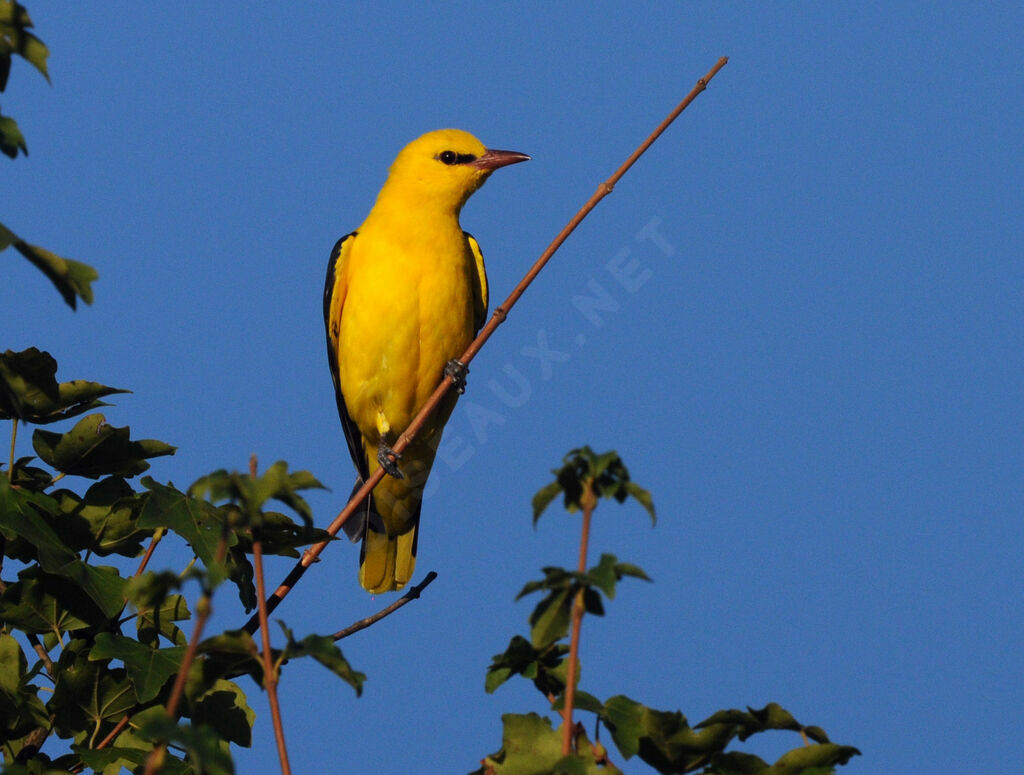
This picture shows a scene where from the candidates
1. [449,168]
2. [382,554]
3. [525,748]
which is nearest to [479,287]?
[449,168]

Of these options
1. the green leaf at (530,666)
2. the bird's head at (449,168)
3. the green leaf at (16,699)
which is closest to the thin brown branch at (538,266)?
the green leaf at (16,699)

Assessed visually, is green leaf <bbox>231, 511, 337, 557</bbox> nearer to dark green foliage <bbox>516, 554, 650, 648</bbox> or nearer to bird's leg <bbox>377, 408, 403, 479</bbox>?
dark green foliage <bbox>516, 554, 650, 648</bbox>

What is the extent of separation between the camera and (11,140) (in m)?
1.89

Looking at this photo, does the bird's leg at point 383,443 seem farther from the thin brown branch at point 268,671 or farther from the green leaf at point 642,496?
the green leaf at point 642,496

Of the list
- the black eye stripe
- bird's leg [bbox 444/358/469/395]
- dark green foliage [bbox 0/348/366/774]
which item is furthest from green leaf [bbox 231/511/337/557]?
the black eye stripe

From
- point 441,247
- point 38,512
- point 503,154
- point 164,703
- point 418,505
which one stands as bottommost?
point 164,703

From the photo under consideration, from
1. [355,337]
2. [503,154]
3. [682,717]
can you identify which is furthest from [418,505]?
[682,717]

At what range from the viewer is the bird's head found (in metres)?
6.28

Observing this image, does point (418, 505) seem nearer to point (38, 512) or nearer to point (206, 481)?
point (38, 512)

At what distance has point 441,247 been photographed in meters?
6.08

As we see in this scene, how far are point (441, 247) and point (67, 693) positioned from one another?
372 centimetres

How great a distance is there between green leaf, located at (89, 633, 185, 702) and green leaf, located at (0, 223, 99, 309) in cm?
112

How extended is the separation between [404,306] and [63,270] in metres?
4.21

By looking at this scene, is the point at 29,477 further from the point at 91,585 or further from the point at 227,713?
the point at 227,713
